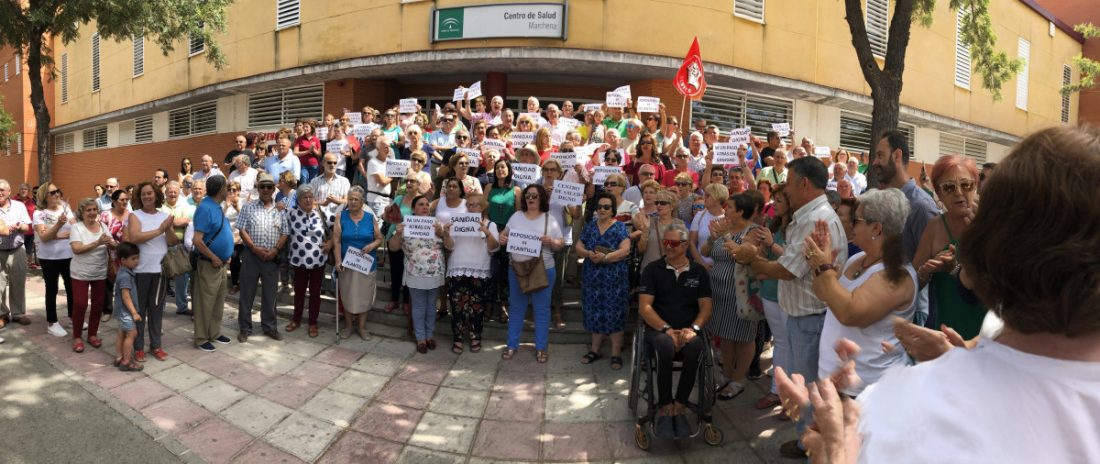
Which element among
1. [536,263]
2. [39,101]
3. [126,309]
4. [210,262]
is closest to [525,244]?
[536,263]

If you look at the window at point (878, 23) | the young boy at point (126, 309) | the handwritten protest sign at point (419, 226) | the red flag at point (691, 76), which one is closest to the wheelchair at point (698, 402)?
the handwritten protest sign at point (419, 226)

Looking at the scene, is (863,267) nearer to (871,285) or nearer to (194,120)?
(871,285)

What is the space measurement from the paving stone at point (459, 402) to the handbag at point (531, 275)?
120 centimetres

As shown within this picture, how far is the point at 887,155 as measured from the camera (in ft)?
14.3

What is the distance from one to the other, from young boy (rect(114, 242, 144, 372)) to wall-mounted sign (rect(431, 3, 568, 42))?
358 inches

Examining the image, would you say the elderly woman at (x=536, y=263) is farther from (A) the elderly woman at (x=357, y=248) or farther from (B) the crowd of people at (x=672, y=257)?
(A) the elderly woman at (x=357, y=248)

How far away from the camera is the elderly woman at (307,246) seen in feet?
22.2

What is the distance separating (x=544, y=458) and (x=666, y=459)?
91 centimetres

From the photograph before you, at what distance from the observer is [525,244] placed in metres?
5.91

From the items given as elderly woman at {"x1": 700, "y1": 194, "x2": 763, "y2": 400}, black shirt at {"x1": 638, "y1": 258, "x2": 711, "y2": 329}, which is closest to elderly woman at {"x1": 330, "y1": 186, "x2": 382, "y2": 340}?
black shirt at {"x1": 638, "y1": 258, "x2": 711, "y2": 329}

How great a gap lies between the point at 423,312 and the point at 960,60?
776 inches

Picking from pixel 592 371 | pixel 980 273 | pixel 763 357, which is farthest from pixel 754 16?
pixel 980 273

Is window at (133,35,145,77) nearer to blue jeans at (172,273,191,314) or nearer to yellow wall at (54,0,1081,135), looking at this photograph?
yellow wall at (54,0,1081,135)

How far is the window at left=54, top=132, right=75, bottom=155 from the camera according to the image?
86.2ft
